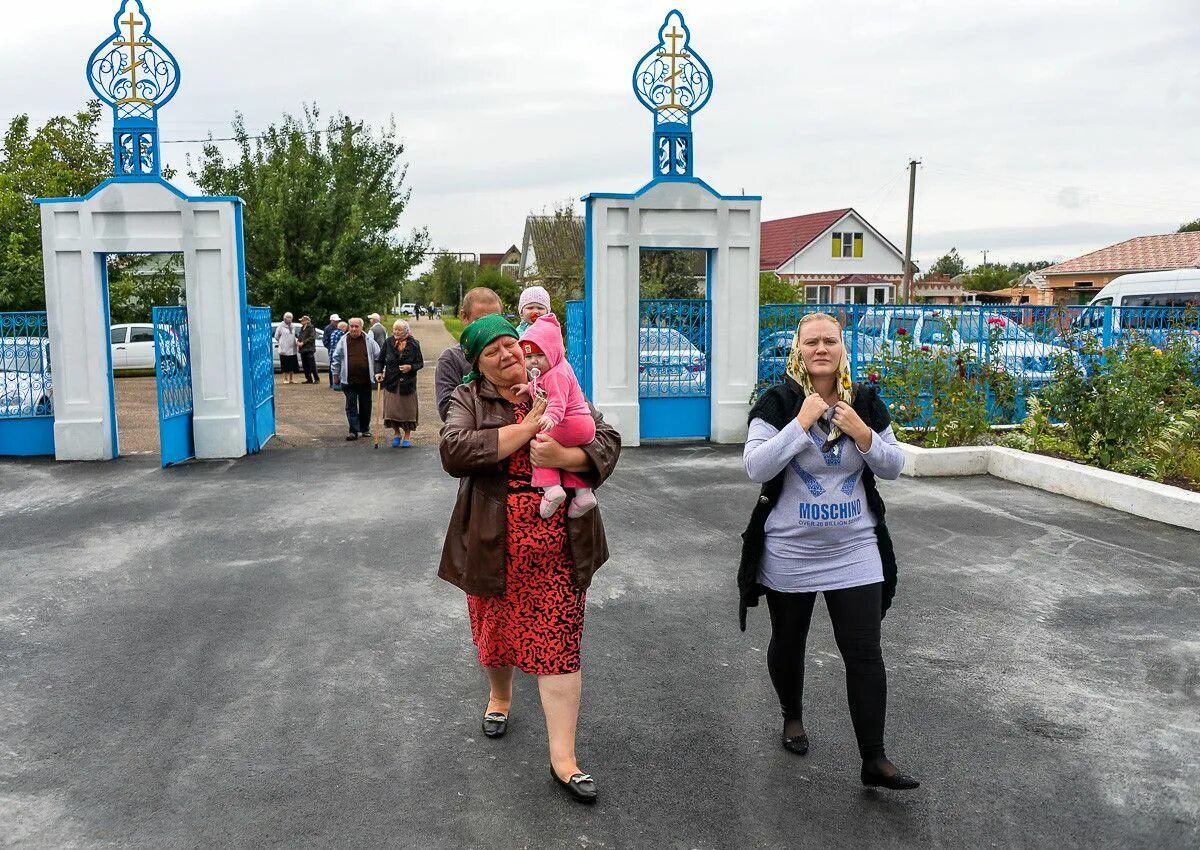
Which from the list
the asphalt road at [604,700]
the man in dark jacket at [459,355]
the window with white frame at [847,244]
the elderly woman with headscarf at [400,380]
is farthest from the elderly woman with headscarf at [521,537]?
the window with white frame at [847,244]

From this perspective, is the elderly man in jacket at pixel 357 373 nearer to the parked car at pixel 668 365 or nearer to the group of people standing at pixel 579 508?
the parked car at pixel 668 365

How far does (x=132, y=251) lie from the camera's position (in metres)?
12.3

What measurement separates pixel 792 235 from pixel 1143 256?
66.7 ft

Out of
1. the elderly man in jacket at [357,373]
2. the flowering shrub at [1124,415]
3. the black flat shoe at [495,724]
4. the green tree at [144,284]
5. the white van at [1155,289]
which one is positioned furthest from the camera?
the green tree at [144,284]

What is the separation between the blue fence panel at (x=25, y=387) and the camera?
40.6 ft

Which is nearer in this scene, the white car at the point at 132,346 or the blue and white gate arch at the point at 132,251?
the blue and white gate arch at the point at 132,251

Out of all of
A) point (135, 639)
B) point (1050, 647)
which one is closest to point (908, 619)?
point (1050, 647)

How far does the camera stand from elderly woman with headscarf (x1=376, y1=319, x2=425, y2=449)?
13.1 metres

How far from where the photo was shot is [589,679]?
202 inches

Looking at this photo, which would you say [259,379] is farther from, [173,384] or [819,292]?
[819,292]

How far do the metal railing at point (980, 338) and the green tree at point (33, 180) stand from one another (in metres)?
12.5

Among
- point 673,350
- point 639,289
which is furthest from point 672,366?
point 639,289

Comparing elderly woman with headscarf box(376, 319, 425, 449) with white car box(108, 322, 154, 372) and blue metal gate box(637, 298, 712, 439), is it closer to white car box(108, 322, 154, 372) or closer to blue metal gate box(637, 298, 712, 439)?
blue metal gate box(637, 298, 712, 439)

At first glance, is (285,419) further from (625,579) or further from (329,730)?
(329,730)
